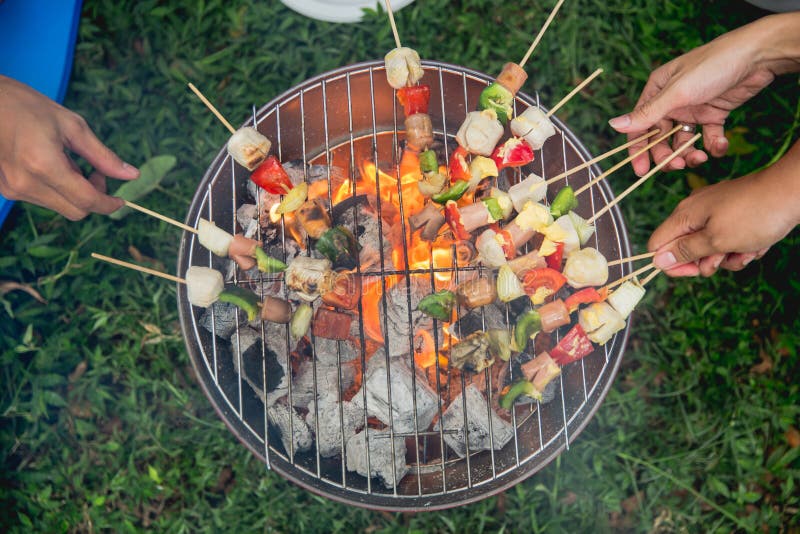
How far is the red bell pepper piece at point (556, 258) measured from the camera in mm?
3086

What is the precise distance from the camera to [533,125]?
308 cm

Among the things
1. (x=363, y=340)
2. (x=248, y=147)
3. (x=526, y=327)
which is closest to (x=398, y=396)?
(x=363, y=340)

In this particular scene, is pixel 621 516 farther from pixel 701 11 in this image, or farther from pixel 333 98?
pixel 701 11

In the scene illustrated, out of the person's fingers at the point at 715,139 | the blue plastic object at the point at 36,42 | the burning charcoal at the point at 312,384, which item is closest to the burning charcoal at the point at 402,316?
the burning charcoal at the point at 312,384

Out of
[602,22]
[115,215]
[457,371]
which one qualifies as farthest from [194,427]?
[602,22]

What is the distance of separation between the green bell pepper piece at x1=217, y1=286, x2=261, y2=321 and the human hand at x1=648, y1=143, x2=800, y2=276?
1.96m

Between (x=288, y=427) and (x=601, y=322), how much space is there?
1609 mm

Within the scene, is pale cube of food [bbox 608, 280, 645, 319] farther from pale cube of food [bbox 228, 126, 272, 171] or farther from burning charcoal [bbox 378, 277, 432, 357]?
pale cube of food [bbox 228, 126, 272, 171]

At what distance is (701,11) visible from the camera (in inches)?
175

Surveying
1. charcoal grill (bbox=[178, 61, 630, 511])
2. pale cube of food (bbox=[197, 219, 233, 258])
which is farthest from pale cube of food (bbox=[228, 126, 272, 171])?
pale cube of food (bbox=[197, 219, 233, 258])

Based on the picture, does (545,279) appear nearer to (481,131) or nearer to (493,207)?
(493,207)

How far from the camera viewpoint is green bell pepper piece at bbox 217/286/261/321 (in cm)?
299

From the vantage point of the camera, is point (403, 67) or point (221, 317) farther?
point (221, 317)

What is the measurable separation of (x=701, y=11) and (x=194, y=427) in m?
4.38
